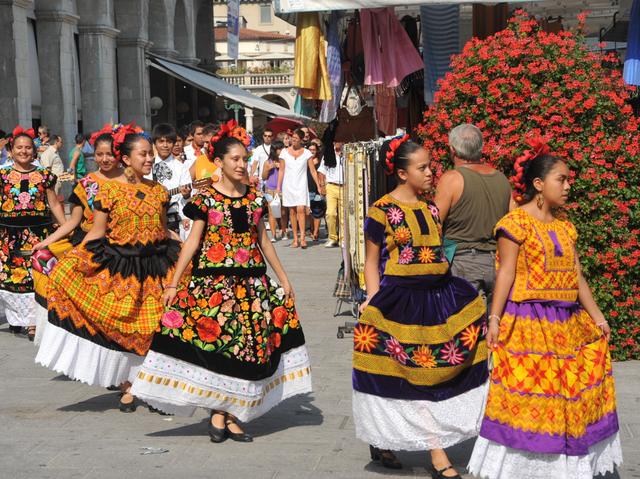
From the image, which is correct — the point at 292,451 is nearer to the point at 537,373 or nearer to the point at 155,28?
the point at 537,373

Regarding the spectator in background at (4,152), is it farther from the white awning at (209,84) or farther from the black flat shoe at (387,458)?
the white awning at (209,84)

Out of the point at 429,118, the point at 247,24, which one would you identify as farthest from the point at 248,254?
the point at 247,24

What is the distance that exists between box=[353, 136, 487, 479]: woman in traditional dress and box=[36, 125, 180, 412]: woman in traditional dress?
6.67ft

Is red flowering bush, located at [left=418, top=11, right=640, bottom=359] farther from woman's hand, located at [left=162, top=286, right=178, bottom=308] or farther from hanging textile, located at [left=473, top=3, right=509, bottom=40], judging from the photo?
woman's hand, located at [left=162, top=286, right=178, bottom=308]

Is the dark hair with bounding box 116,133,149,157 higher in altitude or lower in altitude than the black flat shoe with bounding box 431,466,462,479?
higher

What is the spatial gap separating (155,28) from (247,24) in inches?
3007

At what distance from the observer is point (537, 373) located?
5375mm

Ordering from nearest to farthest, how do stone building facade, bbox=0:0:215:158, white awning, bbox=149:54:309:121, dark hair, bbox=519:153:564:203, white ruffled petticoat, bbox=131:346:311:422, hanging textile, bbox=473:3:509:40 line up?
dark hair, bbox=519:153:564:203
white ruffled petticoat, bbox=131:346:311:422
hanging textile, bbox=473:3:509:40
stone building facade, bbox=0:0:215:158
white awning, bbox=149:54:309:121

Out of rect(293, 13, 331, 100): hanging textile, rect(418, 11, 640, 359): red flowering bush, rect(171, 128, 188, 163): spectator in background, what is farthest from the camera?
rect(171, 128, 188, 163): spectator in background

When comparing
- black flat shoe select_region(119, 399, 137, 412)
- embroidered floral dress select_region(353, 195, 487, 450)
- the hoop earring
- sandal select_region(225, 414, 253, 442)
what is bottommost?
black flat shoe select_region(119, 399, 137, 412)

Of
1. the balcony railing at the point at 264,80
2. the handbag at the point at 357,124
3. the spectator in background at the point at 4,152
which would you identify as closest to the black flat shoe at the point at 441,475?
the handbag at the point at 357,124

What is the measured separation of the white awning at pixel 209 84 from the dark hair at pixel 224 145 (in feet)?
82.3

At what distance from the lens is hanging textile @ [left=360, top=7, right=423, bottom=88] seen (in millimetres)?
11586

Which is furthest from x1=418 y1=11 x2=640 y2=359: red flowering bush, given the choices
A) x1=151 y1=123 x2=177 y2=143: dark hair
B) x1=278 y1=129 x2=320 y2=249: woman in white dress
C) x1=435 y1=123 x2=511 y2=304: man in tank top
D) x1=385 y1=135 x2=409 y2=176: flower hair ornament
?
x1=278 y1=129 x2=320 y2=249: woman in white dress
